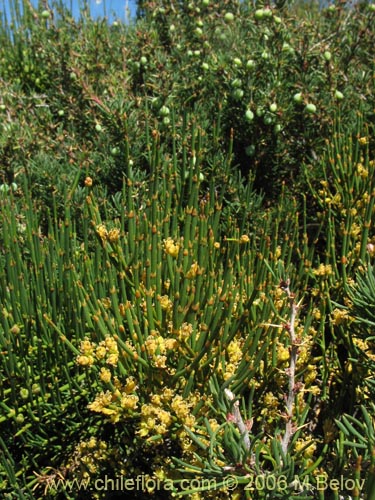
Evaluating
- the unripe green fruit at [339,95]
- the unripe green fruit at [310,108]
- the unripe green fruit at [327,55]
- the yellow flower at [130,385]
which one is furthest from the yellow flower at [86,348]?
the unripe green fruit at [327,55]

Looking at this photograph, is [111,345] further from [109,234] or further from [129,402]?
[109,234]

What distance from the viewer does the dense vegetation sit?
3.81 ft

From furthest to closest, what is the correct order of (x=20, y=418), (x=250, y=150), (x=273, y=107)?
(x=250, y=150) → (x=273, y=107) → (x=20, y=418)

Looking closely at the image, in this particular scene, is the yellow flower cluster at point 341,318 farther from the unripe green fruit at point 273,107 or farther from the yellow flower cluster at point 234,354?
the unripe green fruit at point 273,107

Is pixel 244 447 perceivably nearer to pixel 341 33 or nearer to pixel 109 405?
pixel 109 405

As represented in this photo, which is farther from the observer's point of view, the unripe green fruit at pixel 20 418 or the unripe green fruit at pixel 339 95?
the unripe green fruit at pixel 339 95

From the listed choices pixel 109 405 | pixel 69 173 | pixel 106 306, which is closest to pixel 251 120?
pixel 69 173

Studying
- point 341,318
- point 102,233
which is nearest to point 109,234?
point 102,233

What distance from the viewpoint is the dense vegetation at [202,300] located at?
1.16 metres

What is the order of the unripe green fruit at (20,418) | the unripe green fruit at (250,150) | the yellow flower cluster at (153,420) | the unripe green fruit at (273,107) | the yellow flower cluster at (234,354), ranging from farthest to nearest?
the unripe green fruit at (250,150) < the unripe green fruit at (273,107) < the unripe green fruit at (20,418) < the yellow flower cluster at (234,354) < the yellow flower cluster at (153,420)

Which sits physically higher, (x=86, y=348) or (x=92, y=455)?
(x=86, y=348)

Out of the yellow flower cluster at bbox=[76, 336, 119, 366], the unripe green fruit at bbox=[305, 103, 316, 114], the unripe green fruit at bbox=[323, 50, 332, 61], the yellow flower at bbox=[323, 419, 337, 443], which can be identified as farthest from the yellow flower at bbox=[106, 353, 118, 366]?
the unripe green fruit at bbox=[323, 50, 332, 61]

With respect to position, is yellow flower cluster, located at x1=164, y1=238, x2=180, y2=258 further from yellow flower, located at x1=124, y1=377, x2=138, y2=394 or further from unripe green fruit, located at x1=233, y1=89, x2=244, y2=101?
unripe green fruit, located at x1=233, y1=89, x2=244, y2=101

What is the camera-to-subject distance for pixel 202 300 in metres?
1.35
